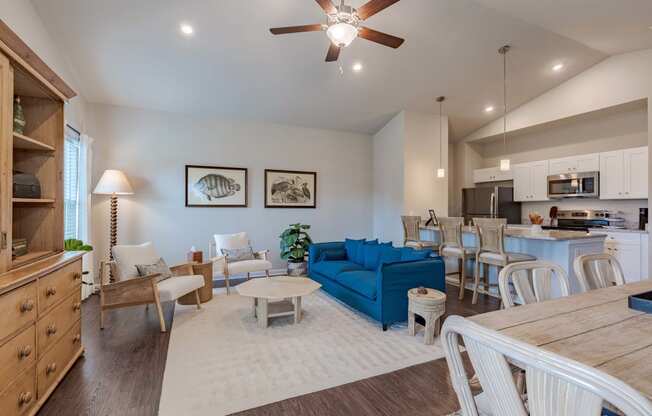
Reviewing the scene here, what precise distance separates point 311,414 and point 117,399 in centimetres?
131

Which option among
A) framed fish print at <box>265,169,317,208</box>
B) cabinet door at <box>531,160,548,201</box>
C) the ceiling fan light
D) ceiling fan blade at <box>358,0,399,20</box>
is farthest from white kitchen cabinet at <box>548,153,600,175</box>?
the ceiling fan light

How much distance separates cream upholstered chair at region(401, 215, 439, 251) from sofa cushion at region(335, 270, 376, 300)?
5.47 feet

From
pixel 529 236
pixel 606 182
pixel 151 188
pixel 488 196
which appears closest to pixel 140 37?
pixel 151 188

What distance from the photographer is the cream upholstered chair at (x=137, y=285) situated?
123 inches

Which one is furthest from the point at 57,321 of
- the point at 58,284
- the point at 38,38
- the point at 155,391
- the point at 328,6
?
the point at 328,6

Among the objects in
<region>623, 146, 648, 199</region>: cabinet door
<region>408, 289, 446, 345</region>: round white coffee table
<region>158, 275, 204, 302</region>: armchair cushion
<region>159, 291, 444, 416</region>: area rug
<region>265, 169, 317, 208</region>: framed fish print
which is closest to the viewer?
<region>159, 291, 444, 416</region>: area rug

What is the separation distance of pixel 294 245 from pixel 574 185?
5.16m

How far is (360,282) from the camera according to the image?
3445 mm

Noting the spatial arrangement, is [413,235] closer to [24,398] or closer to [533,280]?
[533,280]

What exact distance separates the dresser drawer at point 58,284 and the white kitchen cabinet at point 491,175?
24.0ft

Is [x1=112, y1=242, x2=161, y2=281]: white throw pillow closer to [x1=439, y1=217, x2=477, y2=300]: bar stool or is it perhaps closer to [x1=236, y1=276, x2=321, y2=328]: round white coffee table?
[x1=236, y1=276, x2=321, y2=328]: round white coffee table

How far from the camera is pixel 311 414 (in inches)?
74.2

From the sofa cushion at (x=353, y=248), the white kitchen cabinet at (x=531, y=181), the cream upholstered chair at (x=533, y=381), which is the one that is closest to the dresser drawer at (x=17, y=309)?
the cream upholstered chair at (x=533, y=381)

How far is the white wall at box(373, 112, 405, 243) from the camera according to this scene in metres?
5.87
